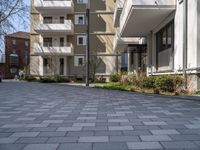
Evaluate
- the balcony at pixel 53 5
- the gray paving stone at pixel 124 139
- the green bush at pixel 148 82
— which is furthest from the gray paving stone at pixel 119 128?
the balcony at pixel 53 5

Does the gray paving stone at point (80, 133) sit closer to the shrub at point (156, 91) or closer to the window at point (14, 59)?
the shrub at point (156, 91)

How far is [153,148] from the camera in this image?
14.9 feet

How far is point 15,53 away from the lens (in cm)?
7600

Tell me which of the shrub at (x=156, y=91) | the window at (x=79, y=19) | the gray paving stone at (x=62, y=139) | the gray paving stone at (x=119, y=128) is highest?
the window at (x=79, y=19)

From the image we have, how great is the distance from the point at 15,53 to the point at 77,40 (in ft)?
130

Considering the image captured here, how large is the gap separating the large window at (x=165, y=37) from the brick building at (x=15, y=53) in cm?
5606

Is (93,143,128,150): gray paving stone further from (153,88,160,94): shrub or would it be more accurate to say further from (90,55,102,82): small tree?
(90,55,102,82): small tree

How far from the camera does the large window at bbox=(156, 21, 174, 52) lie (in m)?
16.6

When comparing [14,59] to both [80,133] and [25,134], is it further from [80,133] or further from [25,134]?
[80,133]

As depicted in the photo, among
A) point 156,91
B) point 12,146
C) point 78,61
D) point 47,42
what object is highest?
point 47,42

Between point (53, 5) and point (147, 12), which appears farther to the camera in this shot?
point (53, 5)

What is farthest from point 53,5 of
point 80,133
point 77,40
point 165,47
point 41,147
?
point 41,147

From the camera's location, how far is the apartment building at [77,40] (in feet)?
130

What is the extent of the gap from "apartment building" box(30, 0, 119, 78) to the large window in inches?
780
